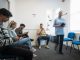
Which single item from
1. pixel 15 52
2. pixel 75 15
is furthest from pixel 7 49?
pixel 75 15

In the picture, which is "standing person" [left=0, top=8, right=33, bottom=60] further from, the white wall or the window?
the white wall

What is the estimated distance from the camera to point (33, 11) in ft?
23.0

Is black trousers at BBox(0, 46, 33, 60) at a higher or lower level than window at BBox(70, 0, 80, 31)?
lower

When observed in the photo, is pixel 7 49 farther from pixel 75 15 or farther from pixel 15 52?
pixel 75 15

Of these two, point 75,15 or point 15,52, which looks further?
point 75,15

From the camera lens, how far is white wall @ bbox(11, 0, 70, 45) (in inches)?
273

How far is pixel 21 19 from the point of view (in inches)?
273

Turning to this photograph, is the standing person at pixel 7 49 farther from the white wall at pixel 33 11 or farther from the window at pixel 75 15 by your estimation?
the white wall at pixel 33 11

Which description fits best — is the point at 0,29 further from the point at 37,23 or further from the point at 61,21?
the point at 37,23

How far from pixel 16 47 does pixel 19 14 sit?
4705 mm

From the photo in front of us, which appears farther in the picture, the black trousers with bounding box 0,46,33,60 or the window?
the window

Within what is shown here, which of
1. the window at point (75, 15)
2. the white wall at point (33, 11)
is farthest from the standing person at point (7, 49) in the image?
the white wall at point (33, 11)

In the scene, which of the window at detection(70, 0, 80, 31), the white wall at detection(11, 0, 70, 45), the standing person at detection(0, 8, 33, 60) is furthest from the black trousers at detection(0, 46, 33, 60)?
the white wall at detection(11, 0, 70, 45)

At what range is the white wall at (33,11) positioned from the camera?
22.7ft
